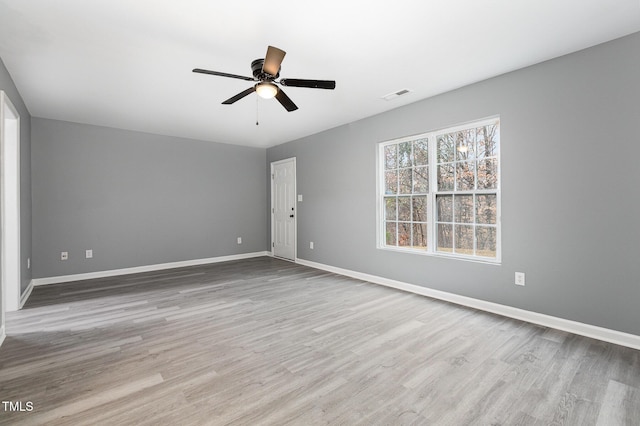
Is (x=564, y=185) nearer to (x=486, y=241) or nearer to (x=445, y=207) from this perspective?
(x=486, y=241)

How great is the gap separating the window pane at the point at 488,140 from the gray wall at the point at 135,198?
4.67 metres

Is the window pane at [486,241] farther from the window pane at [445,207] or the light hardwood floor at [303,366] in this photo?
the light hardwood floor at [303,366]

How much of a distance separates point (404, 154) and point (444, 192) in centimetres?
82

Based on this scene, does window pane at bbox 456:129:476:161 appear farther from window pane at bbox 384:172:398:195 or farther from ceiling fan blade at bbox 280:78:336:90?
ceiling fan blade at bbox 280:78:336:90

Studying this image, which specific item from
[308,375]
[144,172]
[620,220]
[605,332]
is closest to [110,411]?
[308,375]

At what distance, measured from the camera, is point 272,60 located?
2219mm

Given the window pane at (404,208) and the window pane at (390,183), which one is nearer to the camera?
the window pane at (404,208)

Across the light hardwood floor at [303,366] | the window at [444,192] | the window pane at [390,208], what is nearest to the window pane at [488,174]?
the window at [444,192]

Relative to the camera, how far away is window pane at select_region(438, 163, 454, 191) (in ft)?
12.0

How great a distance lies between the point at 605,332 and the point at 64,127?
7.12 meters

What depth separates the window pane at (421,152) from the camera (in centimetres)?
393

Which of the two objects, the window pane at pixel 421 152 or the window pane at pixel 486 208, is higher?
the window pane at pixel 421 152

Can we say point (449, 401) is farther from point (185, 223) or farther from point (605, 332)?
point (185, 223)

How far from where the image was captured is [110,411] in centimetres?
168
